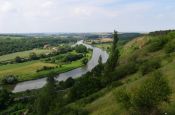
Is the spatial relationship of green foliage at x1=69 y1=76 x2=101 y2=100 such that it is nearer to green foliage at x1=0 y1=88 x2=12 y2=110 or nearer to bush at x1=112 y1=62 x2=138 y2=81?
bush at x1=112 y1=62 x2=138 y2=81

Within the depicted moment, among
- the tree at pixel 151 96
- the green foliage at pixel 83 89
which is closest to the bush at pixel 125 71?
the green foliage at pixel 83 89

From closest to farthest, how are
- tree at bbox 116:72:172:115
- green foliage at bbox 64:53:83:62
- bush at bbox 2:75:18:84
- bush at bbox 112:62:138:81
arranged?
tree at bbox 116:72:172:115, bush at bbox 112:62:138:81, bush at bbox 2:75:18:84, green foliage at bbox 64:53:83:62

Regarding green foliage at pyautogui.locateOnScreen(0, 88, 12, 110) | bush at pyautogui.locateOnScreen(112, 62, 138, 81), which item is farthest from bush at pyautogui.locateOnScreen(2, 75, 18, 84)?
bush at pyautogui.locateOnScreen(112, 62, 138, 81)

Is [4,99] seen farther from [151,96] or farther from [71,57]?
[71,57]

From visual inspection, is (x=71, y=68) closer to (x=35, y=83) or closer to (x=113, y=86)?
(x=35, y=83)

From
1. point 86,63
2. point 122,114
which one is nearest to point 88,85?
point 122,114

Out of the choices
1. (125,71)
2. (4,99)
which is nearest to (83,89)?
(125,71)

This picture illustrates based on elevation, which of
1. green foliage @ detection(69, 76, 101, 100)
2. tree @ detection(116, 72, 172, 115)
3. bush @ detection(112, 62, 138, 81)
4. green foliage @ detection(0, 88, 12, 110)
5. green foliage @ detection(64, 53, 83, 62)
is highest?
tree @ detection(116, 72, 172, 115)

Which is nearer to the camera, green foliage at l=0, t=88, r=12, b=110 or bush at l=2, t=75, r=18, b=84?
green foliage at l=0, t=88, r=12, b=110

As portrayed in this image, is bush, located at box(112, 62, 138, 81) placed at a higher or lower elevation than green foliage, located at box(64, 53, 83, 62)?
higher

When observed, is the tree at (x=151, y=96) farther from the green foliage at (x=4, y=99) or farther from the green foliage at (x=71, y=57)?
the green foliage at (x=71, y=57)

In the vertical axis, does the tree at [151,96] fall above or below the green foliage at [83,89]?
above
